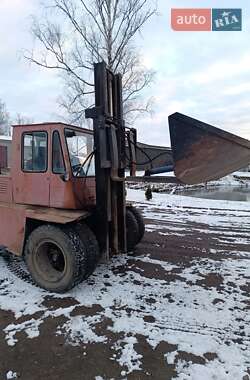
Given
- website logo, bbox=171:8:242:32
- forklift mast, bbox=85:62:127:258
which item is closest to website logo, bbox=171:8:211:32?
website logo, bbox=171:8:242:32

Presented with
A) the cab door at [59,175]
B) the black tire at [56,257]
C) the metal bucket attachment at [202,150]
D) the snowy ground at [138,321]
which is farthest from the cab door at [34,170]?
the metal bucket attachment at [202,150]

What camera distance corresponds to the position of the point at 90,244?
4.34 metres

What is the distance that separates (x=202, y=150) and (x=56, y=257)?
2.44m

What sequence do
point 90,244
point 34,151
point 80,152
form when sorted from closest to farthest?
point 90,244 → point 34,151 → point 80,152

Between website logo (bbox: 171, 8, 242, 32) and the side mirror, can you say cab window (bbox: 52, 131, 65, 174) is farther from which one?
website logo (bbox: 171, 8, 242, 32)

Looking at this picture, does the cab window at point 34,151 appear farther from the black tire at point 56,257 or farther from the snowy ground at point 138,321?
the snowy ground at point 138,321

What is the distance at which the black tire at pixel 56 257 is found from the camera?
4.19 metres

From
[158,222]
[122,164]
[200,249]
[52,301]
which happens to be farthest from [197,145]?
[158,222]

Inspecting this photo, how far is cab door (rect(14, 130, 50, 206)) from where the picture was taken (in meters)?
4.53

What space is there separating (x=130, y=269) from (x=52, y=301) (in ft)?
4.63

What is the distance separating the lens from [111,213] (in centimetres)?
495

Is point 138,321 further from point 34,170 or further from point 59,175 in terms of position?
point 34,170

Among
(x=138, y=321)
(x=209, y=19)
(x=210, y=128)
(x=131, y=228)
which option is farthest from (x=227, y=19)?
(x=138, y=321)

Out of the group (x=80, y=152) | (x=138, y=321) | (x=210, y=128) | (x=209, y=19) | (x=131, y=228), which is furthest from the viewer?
(x=209, y=19)
